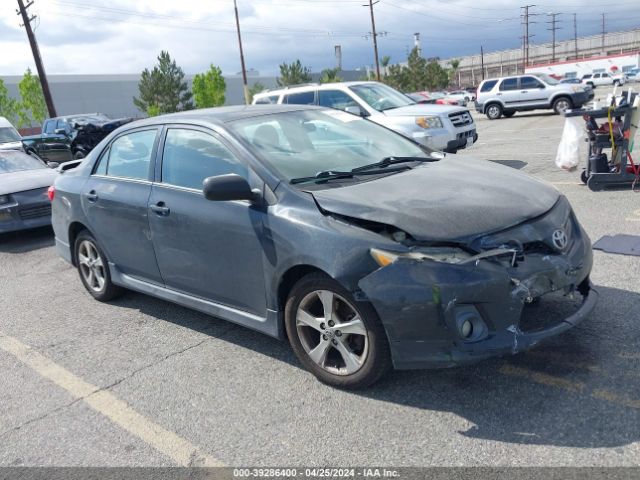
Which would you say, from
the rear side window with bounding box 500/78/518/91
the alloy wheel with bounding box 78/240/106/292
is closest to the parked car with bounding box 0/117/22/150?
the alloy wheel with bounding box 78/240/106/292

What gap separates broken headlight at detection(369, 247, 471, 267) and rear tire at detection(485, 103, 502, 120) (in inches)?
927

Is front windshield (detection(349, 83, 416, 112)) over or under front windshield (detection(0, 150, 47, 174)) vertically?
over

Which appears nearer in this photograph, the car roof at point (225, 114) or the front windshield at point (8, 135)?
the car roof at point (225, 114)

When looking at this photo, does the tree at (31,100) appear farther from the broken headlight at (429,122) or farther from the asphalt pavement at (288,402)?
the asphalt pavement at (288,402)

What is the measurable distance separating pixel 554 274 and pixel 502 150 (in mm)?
10668

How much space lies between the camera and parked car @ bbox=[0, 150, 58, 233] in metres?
8.45

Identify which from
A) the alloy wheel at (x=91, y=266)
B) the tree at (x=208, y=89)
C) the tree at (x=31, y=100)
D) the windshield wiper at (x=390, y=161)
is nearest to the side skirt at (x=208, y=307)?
the alloy wheel at (x=91, y=266)

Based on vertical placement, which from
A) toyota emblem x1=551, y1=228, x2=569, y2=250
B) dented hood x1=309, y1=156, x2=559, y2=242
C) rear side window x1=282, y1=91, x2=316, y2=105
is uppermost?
rear side window x1=282, y1=91, x2=316, y2=105

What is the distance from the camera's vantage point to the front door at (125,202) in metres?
4.50

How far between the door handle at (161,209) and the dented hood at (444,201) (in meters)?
1.27

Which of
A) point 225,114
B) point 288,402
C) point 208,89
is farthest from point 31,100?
point 288,402

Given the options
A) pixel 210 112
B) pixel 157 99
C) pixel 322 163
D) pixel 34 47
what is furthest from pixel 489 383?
pixel 157 99

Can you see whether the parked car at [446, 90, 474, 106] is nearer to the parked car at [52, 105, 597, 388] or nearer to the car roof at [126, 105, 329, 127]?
the car roof at [126, 105, 329, 127]

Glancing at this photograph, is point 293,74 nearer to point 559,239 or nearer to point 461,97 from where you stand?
point 461,97
